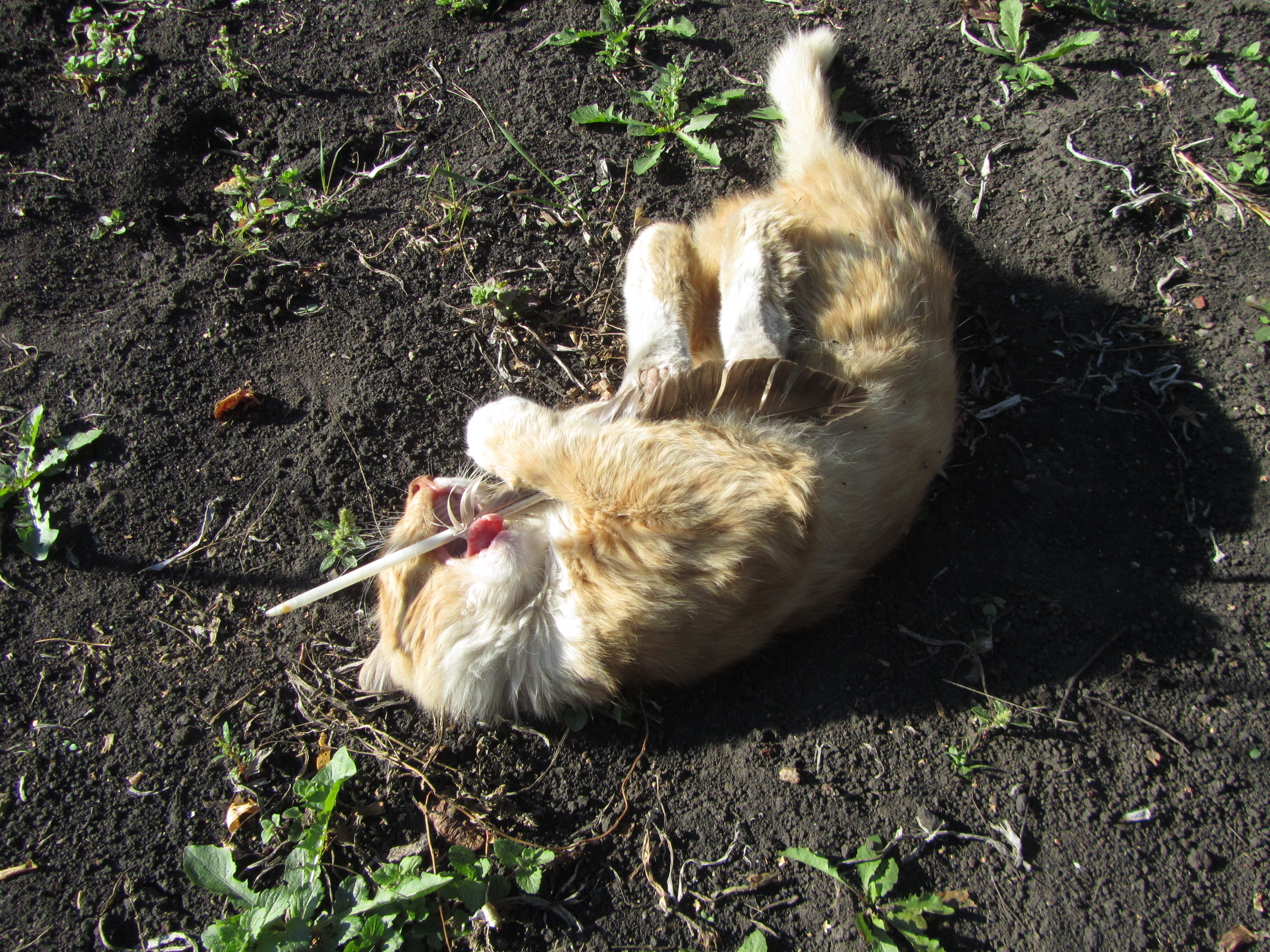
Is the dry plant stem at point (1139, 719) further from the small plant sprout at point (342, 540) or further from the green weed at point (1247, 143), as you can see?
the small plant sprout at point (342, 540)

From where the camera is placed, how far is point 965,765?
2.43m

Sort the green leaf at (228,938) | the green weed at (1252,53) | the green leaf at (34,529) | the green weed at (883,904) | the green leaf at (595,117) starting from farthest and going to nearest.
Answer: the green leaf at (595,117)
the green weed at (1252,53)
the green leaf at (34,529)
the green weed at (883,904)
the green leaf at (228,938)

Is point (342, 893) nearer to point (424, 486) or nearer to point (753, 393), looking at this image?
point (424, 486)

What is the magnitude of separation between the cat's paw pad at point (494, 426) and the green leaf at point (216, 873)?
1.63m

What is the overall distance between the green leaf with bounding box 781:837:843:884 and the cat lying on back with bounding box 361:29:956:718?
0.69m

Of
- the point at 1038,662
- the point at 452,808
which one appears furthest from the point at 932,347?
the point at 452,808

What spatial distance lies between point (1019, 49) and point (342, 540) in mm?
3984

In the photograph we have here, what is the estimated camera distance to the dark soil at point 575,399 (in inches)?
94.2

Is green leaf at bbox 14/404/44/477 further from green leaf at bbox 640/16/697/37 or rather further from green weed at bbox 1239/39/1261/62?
green weed at bbox 1239/39/1261/62

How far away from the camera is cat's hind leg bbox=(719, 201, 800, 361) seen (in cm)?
271

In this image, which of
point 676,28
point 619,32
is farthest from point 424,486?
point 676,28

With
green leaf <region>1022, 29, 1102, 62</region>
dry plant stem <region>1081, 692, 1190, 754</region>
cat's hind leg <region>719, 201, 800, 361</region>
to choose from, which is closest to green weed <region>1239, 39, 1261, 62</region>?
green leaf <region>1022, 29, 1102, 62</region>

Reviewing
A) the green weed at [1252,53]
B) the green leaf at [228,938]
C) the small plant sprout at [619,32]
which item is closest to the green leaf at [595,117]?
the small plant sprout at [619,32]

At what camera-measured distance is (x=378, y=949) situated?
2207 millimetres
